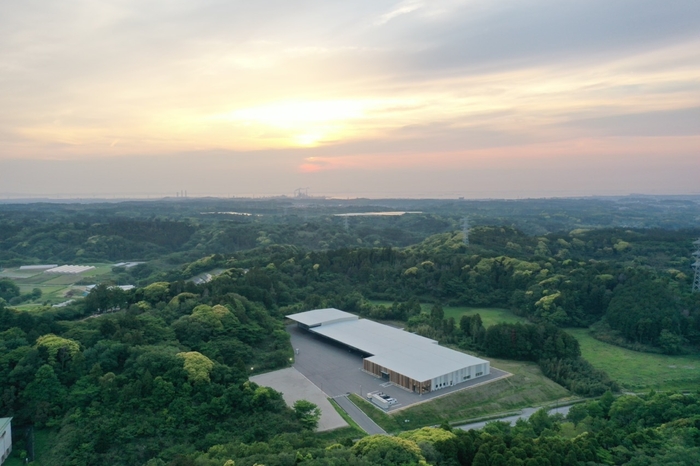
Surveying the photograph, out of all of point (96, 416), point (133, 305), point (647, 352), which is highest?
point (133, 305)

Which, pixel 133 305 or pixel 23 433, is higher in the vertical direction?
pixel 133 305

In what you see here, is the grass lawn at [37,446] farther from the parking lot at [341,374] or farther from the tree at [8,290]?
the tree at [8,290]

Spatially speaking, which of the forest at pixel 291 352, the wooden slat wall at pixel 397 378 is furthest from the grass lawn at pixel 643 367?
the wooden slat wall at pixel 397 378

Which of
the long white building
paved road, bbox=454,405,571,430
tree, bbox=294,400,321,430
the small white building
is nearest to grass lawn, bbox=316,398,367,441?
tree, bbox=294,400,321,430

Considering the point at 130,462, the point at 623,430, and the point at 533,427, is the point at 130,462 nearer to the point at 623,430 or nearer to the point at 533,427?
the point at 533,427

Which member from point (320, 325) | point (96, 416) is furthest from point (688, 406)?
point (96, 416)

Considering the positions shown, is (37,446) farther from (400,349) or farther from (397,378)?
(400,349)

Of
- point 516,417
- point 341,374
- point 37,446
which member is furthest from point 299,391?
point 37,446
